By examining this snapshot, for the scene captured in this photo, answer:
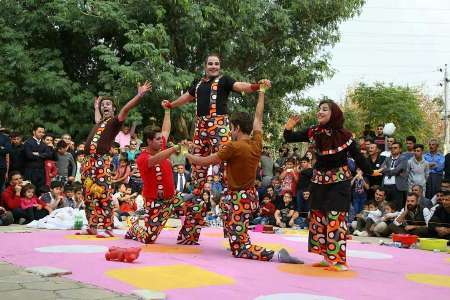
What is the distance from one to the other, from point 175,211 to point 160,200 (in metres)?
0.34

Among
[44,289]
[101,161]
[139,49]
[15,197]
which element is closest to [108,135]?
[101,161]

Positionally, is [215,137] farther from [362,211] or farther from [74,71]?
[74,71]

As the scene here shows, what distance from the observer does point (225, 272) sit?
433cm

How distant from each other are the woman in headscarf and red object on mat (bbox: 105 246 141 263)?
157 cm

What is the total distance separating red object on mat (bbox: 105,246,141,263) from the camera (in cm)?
457

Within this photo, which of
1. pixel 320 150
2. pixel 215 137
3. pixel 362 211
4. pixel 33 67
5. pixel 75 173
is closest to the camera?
pixel 320 150

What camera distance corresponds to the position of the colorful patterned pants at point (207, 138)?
221 inches

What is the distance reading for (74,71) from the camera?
53.5 feet

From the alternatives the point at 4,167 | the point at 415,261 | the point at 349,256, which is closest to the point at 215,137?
the point at 349,256

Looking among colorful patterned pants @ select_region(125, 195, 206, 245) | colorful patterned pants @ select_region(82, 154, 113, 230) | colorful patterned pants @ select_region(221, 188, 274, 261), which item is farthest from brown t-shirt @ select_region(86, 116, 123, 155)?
colorful patterned pants @ select_region(221, 188, 274, 261)

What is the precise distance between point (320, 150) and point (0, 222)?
19.5 feet

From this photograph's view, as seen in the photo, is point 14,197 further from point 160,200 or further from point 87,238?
point 160,200

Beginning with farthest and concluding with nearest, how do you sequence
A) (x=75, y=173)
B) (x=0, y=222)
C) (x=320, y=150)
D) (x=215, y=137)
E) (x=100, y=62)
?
(x=100, y=62) < (x=75, y=173) < (x=0, y=222) < (x=215, y=137) < (x=320, y=150)

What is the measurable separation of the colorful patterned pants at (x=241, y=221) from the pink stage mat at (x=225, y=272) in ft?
0.55
